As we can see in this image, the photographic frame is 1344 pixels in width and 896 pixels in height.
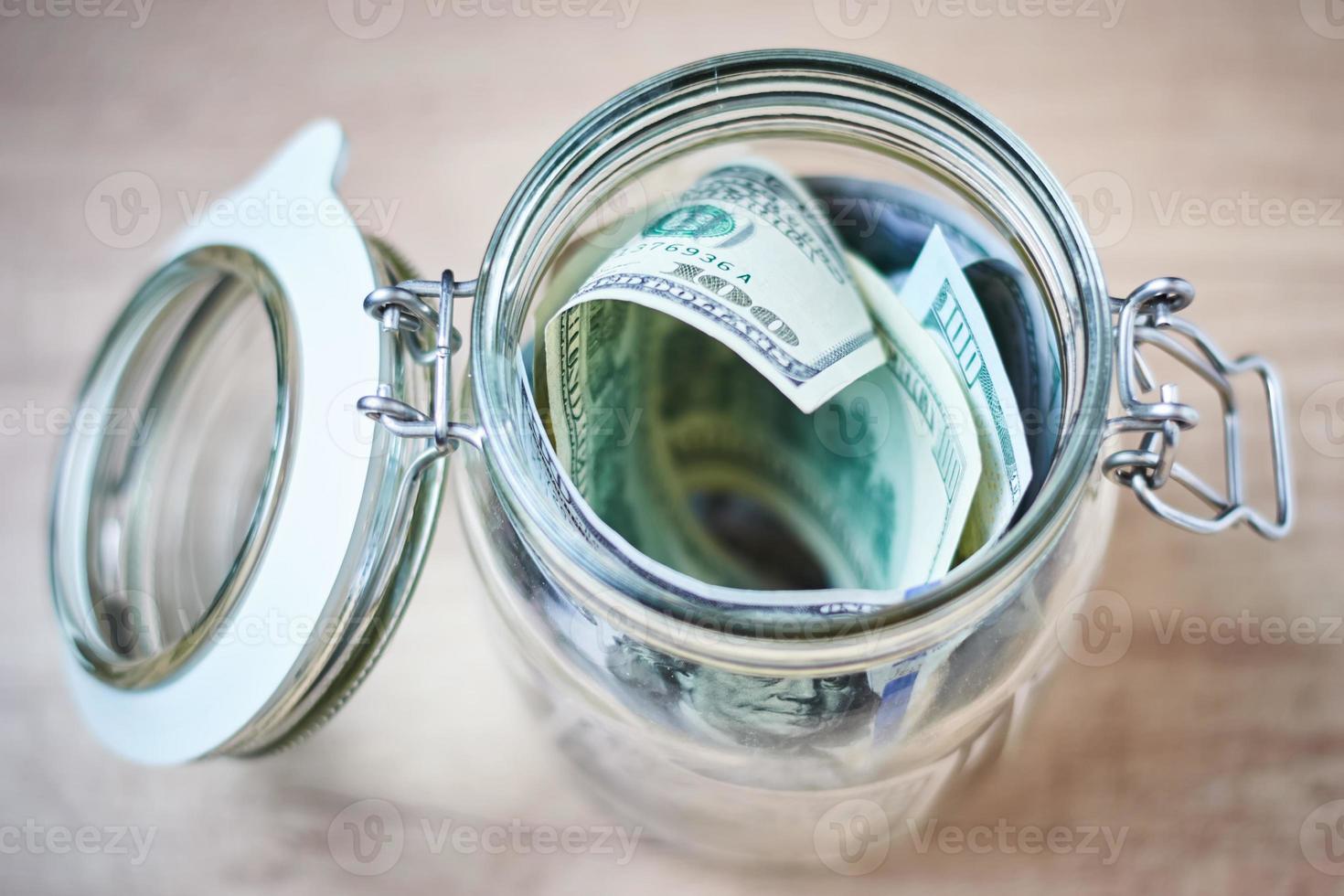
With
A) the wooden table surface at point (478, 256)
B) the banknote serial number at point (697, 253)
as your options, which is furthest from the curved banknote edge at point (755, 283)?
the wooden table surface at point (478, 256)

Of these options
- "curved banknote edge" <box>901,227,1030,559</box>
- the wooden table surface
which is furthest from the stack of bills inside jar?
the wooden table surface

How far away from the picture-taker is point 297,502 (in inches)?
13.0

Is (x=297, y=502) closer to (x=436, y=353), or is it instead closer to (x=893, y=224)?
(x=436, y=353)

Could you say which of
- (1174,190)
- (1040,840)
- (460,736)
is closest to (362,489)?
(460,736)

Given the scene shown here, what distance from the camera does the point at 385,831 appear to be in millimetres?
447

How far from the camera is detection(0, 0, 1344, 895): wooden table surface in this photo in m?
0.44

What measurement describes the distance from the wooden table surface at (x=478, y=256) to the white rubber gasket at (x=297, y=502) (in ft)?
0.31

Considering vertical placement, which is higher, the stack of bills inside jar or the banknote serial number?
the banknote serial number

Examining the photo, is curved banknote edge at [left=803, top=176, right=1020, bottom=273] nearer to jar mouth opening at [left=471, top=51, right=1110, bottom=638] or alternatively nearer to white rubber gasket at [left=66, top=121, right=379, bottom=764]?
jar mouth opening at [left=471, top=51, right=1110, bottom=638]

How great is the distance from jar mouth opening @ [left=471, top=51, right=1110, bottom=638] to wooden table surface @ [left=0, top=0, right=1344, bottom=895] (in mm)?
156

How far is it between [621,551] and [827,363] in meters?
0.10

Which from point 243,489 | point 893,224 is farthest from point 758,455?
point 243,489

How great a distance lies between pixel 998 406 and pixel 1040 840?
23 centimetres

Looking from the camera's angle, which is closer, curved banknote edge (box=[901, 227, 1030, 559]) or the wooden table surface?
curved banknote edge (box=[901, 227, 1030, 559])
